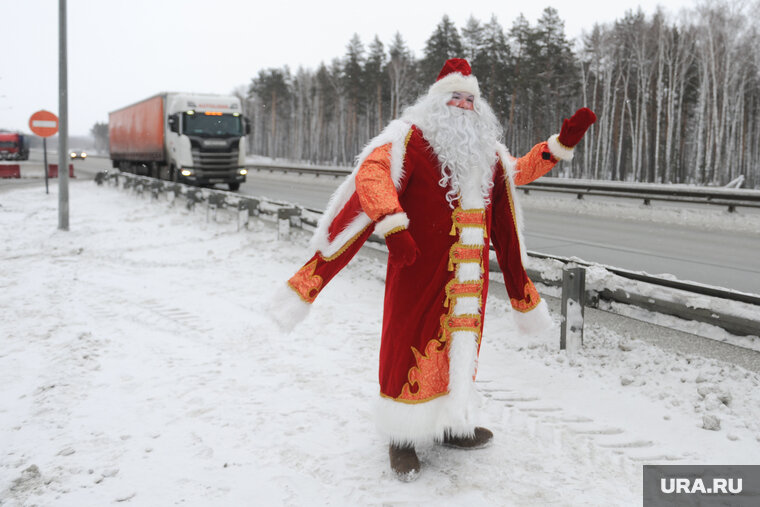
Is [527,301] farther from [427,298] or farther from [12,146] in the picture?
[12,146]

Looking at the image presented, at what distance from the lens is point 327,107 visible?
6184 centimetres

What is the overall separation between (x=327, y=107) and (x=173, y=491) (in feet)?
201

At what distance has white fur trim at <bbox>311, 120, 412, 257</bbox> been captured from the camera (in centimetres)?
304

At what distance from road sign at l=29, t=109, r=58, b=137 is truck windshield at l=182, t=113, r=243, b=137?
13.8 feet

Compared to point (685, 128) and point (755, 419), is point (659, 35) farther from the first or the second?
point (755, 419)

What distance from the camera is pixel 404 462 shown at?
309 centimetres

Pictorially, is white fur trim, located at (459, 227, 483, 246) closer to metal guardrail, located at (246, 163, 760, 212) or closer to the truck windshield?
metal guardrail, located at (246, 163, 760, 212)

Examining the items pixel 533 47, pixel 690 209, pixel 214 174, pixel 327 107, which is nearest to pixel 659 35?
pixel 533 47

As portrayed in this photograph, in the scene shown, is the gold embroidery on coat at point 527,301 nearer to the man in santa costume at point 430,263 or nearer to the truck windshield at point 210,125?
the man in santa costume at point 430,263

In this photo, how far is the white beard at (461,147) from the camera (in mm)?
3064

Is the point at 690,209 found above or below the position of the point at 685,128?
below

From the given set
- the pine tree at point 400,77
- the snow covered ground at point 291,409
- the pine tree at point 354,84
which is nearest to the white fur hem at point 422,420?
the snow covered ground at point 291,409

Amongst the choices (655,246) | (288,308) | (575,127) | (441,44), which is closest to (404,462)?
(288,308)

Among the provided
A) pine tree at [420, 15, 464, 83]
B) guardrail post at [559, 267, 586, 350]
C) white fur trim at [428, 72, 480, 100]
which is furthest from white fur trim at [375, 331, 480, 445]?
pine tree at [420, 15, 464, 83]
